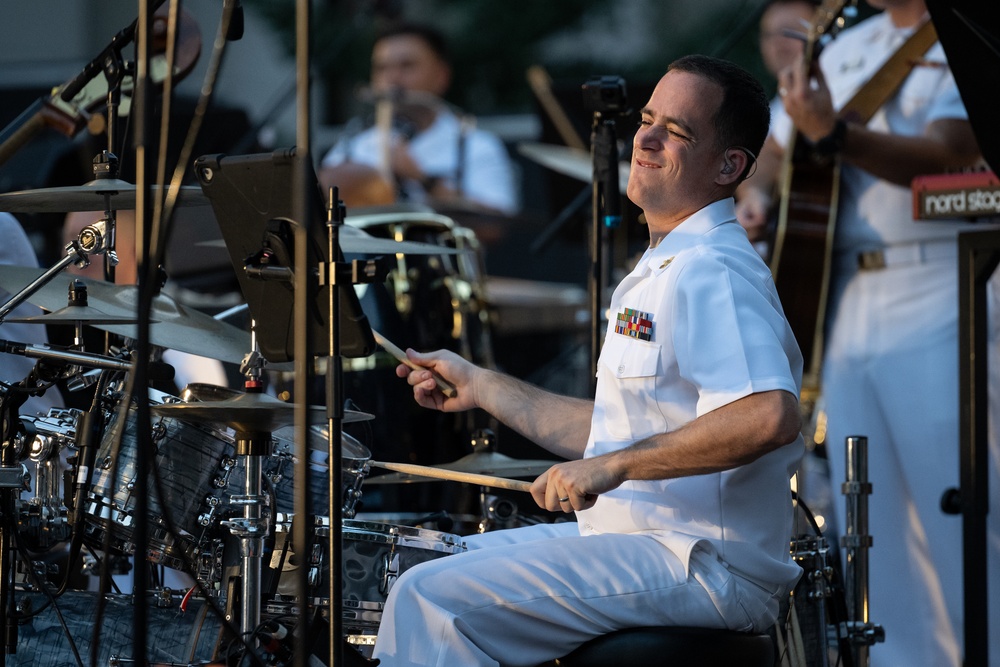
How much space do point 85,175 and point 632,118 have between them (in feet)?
12.9

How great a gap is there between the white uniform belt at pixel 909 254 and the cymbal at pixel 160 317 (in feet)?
6.78

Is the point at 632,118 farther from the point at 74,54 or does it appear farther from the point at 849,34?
the point at 74,54

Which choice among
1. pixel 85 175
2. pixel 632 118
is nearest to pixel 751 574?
pixel 632 118

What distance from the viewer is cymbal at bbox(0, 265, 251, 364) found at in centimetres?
300

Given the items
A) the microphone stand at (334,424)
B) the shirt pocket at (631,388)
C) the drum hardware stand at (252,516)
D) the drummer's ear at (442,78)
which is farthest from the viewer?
the drummer's ear at (442,78)

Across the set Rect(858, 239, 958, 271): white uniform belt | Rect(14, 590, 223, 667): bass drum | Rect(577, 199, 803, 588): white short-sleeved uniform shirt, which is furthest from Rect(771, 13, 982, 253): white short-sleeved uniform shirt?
Rect(14, 590, 223, 667): bass drum

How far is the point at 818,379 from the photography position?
439 centimetres

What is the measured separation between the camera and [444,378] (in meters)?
2.82

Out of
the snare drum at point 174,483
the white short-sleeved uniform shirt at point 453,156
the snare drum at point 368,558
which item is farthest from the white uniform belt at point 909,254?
the white short-sleeved uniform shirt at point 453,156

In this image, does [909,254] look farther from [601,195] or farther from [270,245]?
[270,245]

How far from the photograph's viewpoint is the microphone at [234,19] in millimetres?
2463

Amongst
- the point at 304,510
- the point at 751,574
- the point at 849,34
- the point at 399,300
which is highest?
the point at 849,34

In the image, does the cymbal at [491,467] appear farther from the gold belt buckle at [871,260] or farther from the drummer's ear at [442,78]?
the drummer's ear at [442,78]

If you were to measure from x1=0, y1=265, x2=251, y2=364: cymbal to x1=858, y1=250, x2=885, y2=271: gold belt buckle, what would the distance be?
2.06 metres
